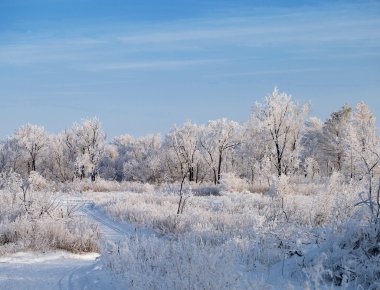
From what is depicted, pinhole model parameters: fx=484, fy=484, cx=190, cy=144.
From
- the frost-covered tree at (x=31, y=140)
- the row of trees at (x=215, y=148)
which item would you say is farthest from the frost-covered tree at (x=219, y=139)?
the frost-covered tree at (x=31, y=140)

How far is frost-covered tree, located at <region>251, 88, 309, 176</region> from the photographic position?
44.2m

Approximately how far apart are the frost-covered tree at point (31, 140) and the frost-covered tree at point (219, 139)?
2328cm

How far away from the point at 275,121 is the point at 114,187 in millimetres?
15755

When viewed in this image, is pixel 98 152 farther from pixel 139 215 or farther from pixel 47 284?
pixel 47 284

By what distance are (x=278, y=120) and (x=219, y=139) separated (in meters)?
13.2

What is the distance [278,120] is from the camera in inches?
1753

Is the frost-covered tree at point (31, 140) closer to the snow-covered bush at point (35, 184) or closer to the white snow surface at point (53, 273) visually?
the snow-covered bush at point (35, 184)

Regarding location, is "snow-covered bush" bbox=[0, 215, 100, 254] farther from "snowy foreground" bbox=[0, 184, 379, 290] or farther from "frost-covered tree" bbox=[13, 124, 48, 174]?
"frost-covered tree" bbox=[13, 124, 48, 174]

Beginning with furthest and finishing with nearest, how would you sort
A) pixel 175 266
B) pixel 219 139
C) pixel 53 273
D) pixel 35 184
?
pixel 219 139 < pixel 35 184 < pixel 53 273 < pixel 175 266

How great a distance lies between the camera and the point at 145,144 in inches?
3071

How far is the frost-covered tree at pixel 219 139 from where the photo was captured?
5656cm

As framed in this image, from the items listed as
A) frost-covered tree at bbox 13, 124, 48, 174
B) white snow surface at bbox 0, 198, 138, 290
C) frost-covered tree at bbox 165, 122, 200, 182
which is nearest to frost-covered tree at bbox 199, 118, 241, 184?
frost-covered tree at bbox 165, 122, 200, 182

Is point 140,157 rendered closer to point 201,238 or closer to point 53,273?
point 53,273

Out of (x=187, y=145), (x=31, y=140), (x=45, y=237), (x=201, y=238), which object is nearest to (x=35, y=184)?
(x=45, y=237)
